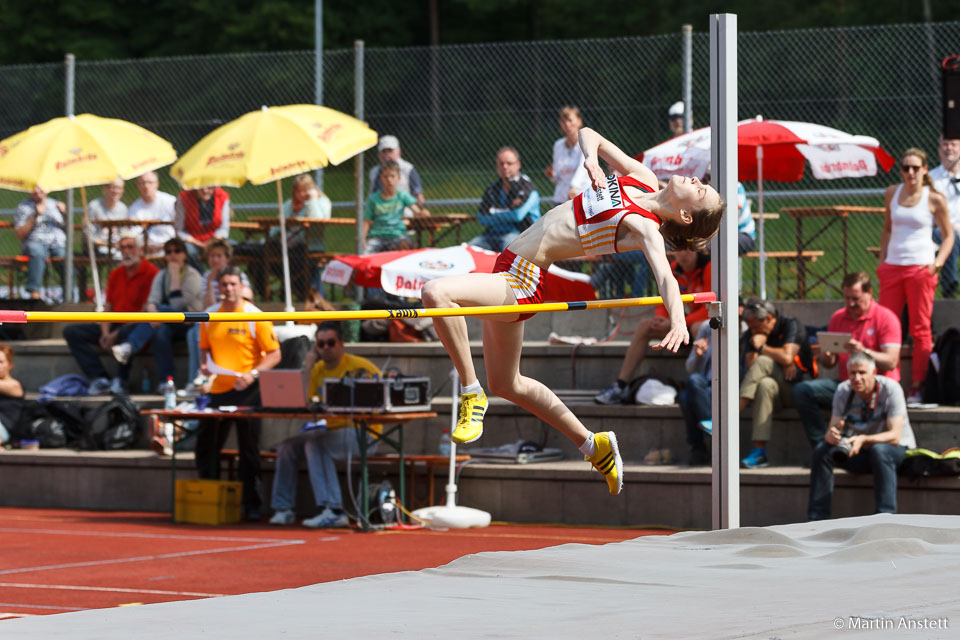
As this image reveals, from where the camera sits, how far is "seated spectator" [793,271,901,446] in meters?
9.46

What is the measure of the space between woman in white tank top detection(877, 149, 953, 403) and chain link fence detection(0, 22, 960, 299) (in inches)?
55.9

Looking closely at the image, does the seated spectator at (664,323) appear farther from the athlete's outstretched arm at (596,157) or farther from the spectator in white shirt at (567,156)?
Answer: the athlete's outstretched arm at (596,157)

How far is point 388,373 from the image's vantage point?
989 cm

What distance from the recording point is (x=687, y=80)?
460 inches

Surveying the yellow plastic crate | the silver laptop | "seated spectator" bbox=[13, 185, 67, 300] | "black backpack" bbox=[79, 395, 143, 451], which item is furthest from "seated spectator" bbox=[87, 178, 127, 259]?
the silver laptop

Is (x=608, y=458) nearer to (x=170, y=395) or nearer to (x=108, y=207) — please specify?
(x=170, y=395)

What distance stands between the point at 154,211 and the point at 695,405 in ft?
19.5

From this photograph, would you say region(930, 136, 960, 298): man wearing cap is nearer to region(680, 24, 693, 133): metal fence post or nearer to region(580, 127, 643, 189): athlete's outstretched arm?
region(680, 24, 693, 133): metal fence post

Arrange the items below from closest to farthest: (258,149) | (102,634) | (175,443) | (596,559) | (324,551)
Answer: (102,634), (596,559), (324,551), (175,443), (258,149)

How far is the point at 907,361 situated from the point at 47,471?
670cm

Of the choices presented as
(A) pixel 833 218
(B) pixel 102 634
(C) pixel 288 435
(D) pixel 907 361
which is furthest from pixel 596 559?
(A) pixel 833 218

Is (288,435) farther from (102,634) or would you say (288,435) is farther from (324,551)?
(102,634)

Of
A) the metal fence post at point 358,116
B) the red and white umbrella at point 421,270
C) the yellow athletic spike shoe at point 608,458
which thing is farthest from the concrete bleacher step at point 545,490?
the yellow athletic spike shoe at point 608,458

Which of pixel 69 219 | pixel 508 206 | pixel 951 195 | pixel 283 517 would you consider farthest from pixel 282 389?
pixel 951 195
